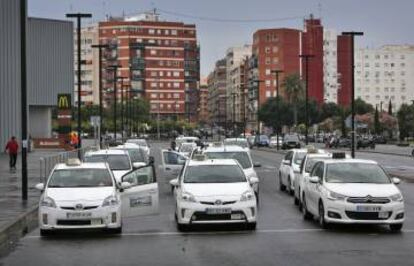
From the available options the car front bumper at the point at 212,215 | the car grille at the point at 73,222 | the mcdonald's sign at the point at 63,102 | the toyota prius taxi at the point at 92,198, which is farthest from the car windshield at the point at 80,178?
the mcdonald's sign at the point at 63,102

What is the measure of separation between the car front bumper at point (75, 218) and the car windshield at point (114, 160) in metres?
8.86

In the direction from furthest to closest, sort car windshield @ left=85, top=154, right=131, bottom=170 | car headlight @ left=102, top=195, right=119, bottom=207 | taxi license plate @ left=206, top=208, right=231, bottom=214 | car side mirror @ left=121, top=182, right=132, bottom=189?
car windshield @ left=85, top=154, right=131, bottom=170 < car side mirror @ left=121, top=182, right=132, bottom=189 < taxi license plate @ left=206, top=208, right=231, bottom=214 < car headlight @ left=102, top=195, right=119, bottom=207

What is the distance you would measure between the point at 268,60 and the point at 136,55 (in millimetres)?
31247

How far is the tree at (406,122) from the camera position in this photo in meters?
119

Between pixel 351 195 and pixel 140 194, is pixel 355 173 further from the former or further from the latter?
pixel 140 194

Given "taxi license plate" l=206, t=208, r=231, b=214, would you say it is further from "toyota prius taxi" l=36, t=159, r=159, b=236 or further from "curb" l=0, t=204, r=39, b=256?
"curb" l=0, t=204, r=39, b=256

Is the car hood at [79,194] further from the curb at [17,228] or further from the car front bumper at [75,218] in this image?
the curb at [17,228]

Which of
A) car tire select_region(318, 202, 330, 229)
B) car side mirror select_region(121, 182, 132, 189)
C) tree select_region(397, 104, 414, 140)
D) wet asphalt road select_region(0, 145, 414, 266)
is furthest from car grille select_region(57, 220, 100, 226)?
tree select_region(397, 104, 414, 140)

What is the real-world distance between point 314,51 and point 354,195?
157 meters

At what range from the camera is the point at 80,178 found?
16312 mm

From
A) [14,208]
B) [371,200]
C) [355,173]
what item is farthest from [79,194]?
[14,208]

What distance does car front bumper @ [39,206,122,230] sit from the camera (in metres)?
14.8

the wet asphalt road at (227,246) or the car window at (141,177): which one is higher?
the car window at (141,177)

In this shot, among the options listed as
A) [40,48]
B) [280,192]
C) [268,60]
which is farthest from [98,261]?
[268,60]
